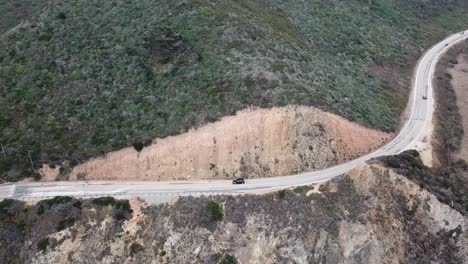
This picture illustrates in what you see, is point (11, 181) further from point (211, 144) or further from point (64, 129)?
point (211, 144)

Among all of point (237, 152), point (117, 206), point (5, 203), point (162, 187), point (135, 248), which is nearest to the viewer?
point (135, 248)

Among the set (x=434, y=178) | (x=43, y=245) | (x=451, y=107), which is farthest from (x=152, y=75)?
(x=451, y=107)

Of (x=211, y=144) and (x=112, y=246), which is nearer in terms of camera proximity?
(x=112, y=246)

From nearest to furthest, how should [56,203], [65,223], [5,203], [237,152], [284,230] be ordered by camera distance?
[284,230] < [65,223] < [56,203] < [5,203] < [237,152]

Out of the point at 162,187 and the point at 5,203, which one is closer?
the point at 5,203

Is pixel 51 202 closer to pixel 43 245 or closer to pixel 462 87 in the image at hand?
pixel 43 245

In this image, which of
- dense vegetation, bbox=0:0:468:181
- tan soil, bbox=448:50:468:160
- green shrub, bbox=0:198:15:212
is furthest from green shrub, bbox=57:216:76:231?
tan soil, bbox=448:50:468:160

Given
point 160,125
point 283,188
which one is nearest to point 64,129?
point 160,125

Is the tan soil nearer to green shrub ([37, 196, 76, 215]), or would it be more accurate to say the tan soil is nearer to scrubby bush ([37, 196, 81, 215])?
scrubby bush ([37, 196, 81, 215])
